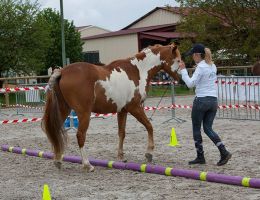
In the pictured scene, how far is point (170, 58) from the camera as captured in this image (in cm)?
864

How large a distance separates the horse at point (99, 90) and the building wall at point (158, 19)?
144 feet

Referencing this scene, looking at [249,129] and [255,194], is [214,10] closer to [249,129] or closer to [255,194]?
[249,129]

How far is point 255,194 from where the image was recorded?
598 cm

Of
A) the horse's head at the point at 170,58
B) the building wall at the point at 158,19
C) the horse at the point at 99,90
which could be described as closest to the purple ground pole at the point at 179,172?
the horse at the point at 99,90

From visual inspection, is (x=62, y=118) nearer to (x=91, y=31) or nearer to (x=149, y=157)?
(x=149, y=157)

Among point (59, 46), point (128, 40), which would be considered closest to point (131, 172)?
point (59, 46)

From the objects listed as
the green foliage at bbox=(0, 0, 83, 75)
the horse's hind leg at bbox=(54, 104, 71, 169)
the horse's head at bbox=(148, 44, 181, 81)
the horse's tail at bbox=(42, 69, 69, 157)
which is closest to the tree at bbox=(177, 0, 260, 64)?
the green foliage at bbox=(0, 0, 83, 75)

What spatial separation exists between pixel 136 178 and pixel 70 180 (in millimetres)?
935

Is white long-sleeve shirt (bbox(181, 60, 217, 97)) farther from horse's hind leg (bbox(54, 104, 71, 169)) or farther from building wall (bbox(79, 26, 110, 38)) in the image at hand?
building wall (bbox(79, 26, 110, 38))

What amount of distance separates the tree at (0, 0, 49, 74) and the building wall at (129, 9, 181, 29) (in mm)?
21189

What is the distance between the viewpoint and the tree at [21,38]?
106 feet

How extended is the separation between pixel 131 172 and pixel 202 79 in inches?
68.9

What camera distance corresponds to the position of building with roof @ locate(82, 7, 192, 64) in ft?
145

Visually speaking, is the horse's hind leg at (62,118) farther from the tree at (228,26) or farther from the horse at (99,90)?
the tree at (228,26)
